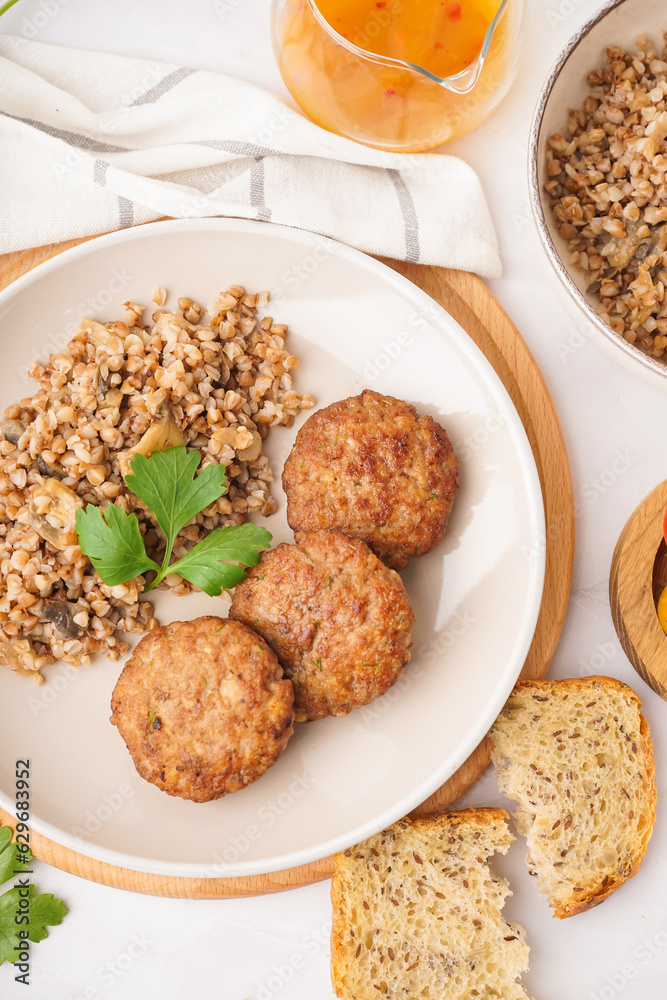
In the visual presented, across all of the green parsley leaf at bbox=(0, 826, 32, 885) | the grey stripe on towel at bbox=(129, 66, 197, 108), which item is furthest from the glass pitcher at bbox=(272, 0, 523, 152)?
the green parsley leaf at bbox=(0, 826, 32, 885)

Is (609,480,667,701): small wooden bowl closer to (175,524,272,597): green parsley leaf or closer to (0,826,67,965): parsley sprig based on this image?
(175,524,272,597): green parsley leaf

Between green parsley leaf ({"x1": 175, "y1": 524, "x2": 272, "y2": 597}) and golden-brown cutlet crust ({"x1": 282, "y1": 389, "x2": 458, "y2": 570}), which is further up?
golden-brown cutlet crust ({"x1": 282, "y1": 389, "x2": 458, "y2": 570})

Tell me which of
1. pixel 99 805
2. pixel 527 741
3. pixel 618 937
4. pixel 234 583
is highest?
pixel 234 583

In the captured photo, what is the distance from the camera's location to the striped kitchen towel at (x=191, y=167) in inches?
98.1

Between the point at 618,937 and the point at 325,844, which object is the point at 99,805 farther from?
the point at 618,937

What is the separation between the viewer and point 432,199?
100 inches

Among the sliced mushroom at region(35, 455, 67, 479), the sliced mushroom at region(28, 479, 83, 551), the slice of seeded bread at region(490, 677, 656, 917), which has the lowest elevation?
the slice of seeded bread at region(490, 677, 656, 917)

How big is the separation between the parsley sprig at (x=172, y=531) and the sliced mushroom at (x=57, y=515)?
7 cm

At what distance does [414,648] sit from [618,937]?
1.38 metres

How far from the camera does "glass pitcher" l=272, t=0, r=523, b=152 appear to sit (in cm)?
224

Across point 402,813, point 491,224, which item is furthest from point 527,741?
point 491,224

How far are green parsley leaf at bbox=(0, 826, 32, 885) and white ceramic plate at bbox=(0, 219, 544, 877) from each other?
0.19m

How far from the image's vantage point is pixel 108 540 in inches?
87.7

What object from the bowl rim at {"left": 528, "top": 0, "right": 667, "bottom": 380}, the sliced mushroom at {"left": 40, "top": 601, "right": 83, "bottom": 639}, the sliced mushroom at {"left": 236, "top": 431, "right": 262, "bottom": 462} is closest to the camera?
the bowl rim at {"left": 528, "top": 0, "right": 667, "bottom": 380}
